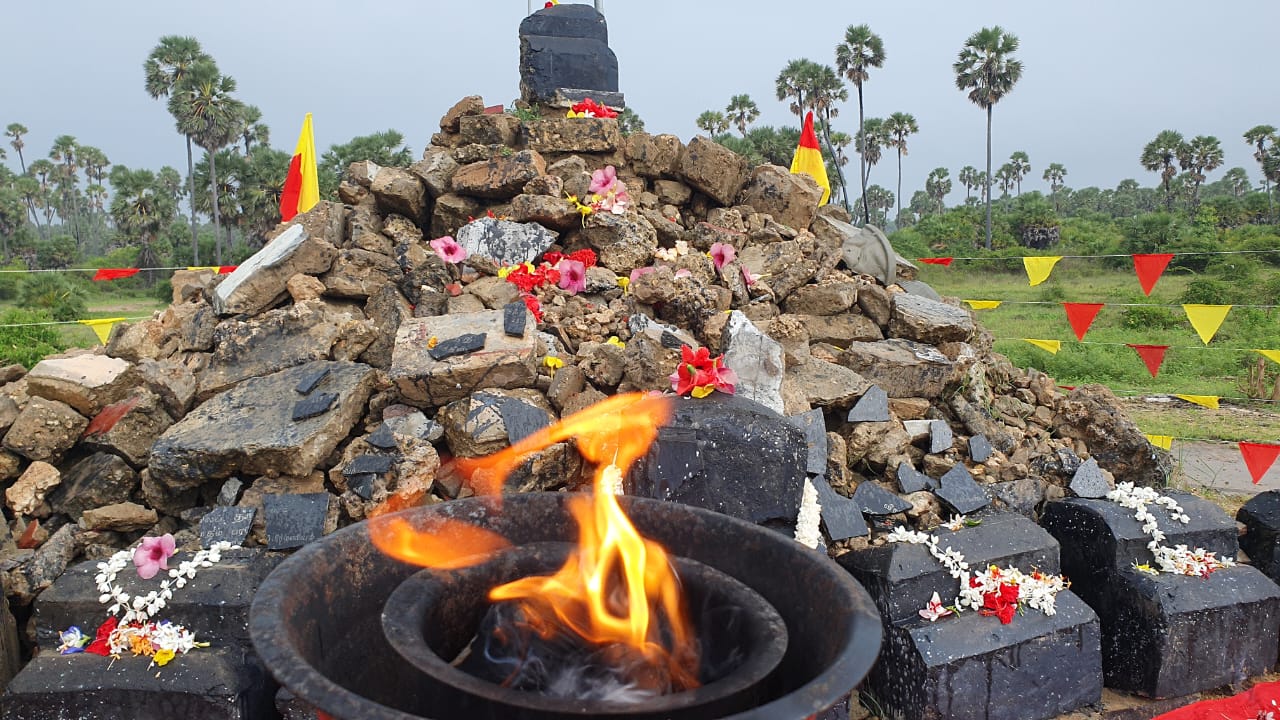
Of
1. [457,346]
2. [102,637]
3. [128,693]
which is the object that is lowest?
[128,693]

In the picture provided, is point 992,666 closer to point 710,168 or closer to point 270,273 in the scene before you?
point 710,168

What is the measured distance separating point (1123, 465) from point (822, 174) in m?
4.45

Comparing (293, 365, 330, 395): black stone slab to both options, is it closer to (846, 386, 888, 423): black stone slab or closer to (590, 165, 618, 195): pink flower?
(590, 165, 618, 195): pink flower

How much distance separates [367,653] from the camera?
2.04m

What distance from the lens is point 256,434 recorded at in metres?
3.96

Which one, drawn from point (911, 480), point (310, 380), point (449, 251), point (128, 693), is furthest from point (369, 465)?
point (911, 480)

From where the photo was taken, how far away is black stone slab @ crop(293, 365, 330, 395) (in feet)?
14.0

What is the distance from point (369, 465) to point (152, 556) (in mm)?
961

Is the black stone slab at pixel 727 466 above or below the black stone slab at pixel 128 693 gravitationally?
above

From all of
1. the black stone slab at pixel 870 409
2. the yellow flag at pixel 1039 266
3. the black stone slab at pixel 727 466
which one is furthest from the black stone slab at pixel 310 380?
the yellow flag at pixel 1039 266

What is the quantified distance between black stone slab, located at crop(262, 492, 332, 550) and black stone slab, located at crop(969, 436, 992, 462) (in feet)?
11.8

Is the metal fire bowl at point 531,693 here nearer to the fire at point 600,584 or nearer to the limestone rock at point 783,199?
the fire at point 600,584

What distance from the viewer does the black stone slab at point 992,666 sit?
3.34 metres

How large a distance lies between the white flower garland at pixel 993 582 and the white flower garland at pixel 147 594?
3.30 metres
